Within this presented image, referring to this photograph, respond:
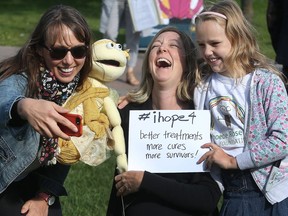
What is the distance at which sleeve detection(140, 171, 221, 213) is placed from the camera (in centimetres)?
350

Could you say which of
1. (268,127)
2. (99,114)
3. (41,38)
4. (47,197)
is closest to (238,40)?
(268,127)

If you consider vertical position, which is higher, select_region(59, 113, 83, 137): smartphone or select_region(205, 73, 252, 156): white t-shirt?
select_region(59, 113, 83, 137): smartphone

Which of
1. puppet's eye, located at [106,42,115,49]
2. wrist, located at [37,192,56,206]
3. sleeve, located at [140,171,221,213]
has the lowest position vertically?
wrist, located at [37,192,56,206]

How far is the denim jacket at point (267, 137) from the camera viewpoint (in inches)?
131

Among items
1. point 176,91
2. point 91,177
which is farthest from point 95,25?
point 176,91

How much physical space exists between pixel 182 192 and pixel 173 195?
0.05 m

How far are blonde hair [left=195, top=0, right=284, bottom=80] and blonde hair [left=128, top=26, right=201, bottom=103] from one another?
22 centimetres

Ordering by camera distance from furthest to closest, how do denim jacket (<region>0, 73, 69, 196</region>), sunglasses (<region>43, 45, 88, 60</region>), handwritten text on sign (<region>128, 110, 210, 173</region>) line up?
1. handwritten text on sign (<region>128, 110, 210, 173</region>)
2. sunglasses (<region>43, 45, 88, 60</region>)
3. denim jacket (<region>0, 73, 69, 196</region>)

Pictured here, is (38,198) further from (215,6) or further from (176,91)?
(215,6)

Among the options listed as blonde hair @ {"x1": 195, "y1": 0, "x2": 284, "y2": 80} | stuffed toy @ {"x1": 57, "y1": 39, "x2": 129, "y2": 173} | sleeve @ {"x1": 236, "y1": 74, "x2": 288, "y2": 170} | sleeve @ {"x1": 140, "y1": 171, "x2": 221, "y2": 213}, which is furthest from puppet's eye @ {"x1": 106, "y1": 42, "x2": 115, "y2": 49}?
sleeve @ {"x1": 236, "y1": 74, "x2": 288, "y2": 170}

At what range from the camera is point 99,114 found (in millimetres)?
3490

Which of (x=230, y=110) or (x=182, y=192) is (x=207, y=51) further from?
(x=182, y=192)

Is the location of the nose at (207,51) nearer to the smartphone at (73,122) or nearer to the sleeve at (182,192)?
the sleeve at (182,192)

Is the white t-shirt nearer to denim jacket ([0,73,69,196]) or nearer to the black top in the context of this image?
the black top
